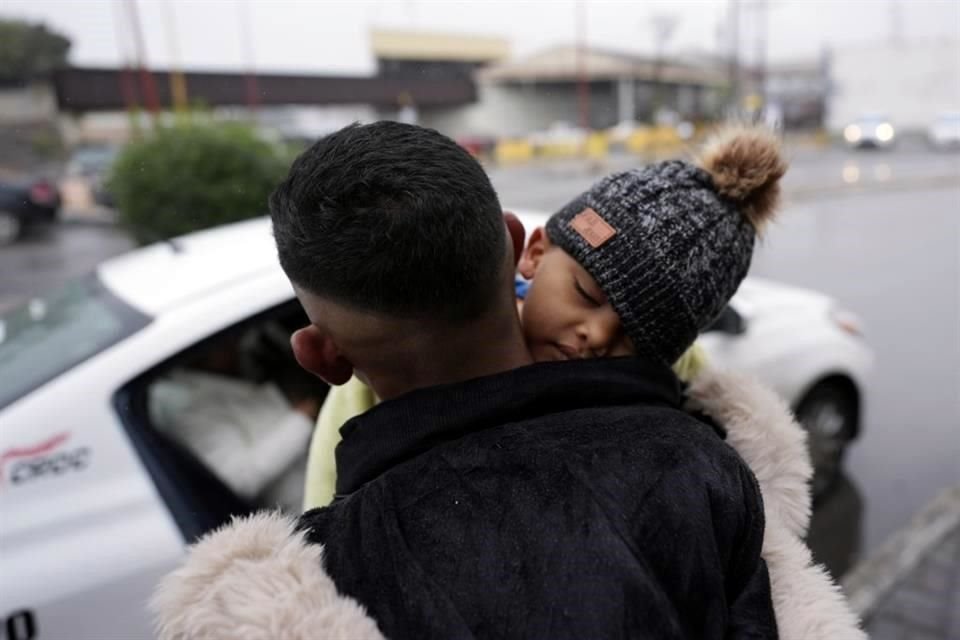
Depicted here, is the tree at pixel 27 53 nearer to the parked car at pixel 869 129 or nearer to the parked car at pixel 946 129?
the parked car at pixel 946 129

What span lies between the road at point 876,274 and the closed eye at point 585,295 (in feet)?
0.64

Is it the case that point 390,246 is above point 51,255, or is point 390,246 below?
above

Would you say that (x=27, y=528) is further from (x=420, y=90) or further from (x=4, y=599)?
(x=420, y=90)

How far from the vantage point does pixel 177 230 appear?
3645 millimetres

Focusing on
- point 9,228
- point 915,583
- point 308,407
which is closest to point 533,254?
point 308,407

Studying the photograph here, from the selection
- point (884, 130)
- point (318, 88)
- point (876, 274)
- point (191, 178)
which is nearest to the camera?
point (318, 88)

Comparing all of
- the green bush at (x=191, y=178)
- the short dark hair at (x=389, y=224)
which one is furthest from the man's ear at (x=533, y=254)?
the green bush at (x=191, y=178)

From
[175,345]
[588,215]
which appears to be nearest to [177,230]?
[175,345]

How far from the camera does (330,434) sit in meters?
1.27

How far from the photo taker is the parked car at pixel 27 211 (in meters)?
10.7

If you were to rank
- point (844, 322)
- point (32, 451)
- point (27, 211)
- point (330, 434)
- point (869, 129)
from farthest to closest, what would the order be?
point (869, 129)
point (27, 211)
point (844, 322)
point (32, 451)
point (330, 434)

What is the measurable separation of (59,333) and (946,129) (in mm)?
12069

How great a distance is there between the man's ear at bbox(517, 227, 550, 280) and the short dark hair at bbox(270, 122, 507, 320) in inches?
15.4

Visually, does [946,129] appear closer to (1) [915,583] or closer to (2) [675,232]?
(1) [915,583]
